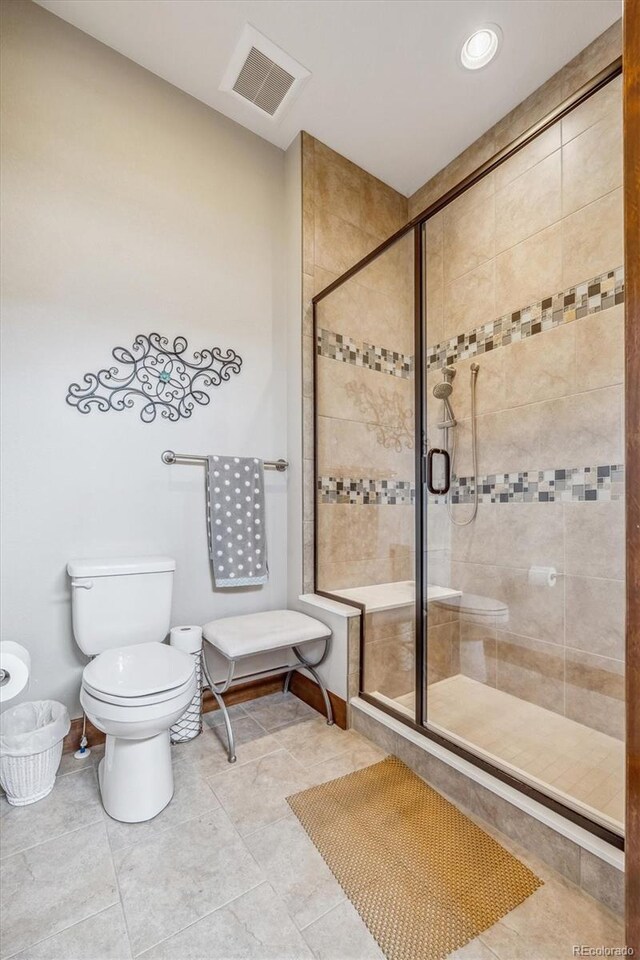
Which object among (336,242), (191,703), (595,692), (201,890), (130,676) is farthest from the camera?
(336,242)

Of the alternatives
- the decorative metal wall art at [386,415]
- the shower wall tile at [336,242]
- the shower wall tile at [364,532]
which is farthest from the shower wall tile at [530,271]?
the shower wall tile at [364,532]

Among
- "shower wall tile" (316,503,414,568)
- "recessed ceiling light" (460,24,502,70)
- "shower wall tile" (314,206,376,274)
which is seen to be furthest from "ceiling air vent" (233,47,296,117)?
"shower wall tile" (316,503,414,568)

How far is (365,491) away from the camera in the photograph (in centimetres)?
221

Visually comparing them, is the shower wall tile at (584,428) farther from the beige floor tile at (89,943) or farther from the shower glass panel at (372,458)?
the beige floor tile at (89,943)

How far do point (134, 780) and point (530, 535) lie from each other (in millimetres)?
1810

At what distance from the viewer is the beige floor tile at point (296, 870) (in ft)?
3.71

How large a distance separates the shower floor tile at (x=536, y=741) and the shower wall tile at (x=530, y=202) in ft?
6.81

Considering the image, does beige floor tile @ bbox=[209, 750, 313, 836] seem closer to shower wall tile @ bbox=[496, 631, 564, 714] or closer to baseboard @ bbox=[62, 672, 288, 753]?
baseboard @ bbox=[62, 672, 288, 753]

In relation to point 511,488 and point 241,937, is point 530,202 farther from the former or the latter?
point 241,937

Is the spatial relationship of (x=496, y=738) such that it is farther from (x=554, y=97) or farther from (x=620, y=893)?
(x=554, y=97)

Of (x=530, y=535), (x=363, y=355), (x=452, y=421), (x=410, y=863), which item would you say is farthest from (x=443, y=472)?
(x=410, y=863)

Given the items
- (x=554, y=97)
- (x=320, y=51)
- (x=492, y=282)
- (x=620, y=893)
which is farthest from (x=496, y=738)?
(x=320, y=51)

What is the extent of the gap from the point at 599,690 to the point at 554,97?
2631 millimetres

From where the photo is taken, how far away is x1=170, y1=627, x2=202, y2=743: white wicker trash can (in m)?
1.87
